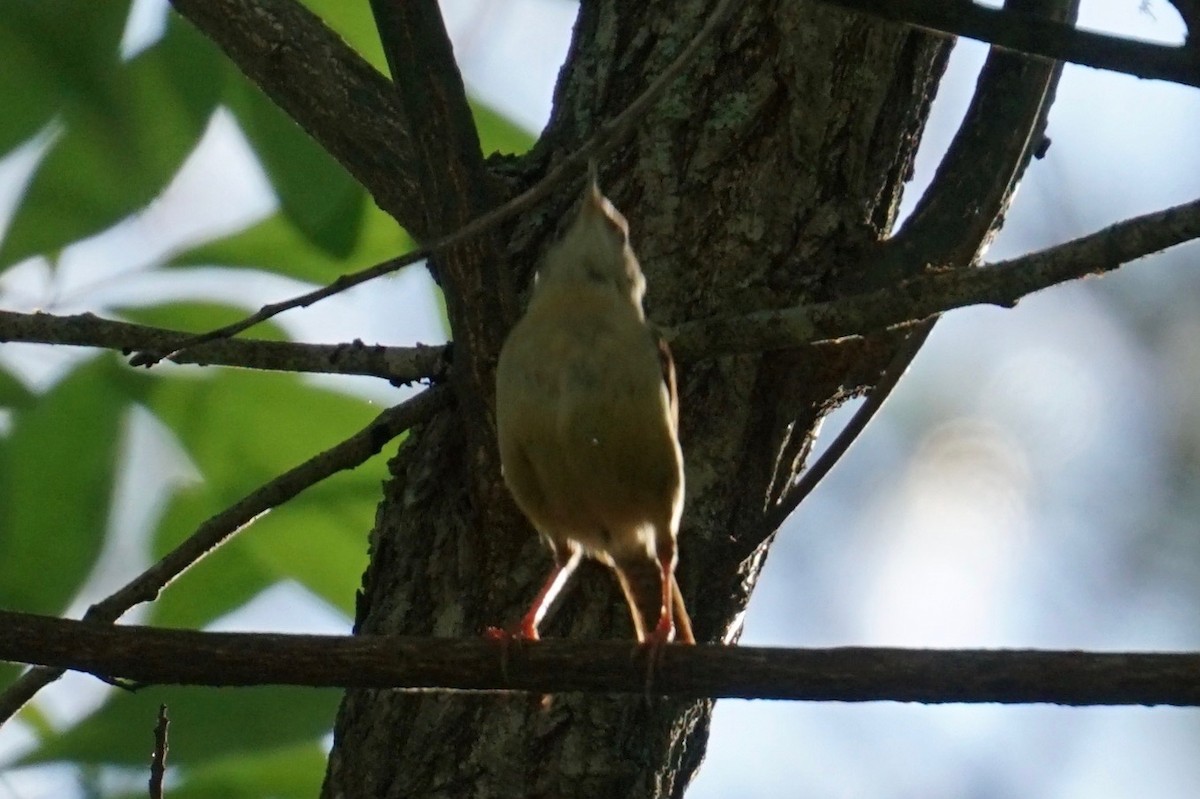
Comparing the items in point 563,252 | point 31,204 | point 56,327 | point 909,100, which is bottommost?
point 56,327

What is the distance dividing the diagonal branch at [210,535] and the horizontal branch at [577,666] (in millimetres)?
484

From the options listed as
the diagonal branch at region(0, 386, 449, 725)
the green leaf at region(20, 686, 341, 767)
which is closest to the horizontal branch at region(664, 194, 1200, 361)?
the diagonal branch at region(0, 386, 449, 725)

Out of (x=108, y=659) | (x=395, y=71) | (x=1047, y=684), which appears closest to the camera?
(x=1047, y=684)

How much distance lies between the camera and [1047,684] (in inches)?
91.0

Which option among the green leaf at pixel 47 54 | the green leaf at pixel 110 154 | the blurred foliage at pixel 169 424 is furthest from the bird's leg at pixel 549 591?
the green leaf at pixel 47 54

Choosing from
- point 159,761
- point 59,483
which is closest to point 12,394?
point 59,483

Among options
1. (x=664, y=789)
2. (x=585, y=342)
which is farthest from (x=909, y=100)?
(x=664, y=789)

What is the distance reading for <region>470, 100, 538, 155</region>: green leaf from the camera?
4211 millimetres

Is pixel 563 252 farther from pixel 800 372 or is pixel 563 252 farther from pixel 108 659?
pixel 108 659

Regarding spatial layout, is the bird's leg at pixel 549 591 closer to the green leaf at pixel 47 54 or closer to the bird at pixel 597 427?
the bird at pixel 597 427

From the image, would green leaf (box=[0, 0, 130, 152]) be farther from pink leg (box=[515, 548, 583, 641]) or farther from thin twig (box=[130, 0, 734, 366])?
pink leg (box=[515, 548, 583, 641])

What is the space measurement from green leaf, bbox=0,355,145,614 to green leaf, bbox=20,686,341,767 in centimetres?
34

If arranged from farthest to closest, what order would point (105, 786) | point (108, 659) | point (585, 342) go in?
point (105, 786)
point (585, 342)
point (108, 659)

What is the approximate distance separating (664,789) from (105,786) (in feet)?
4.46
